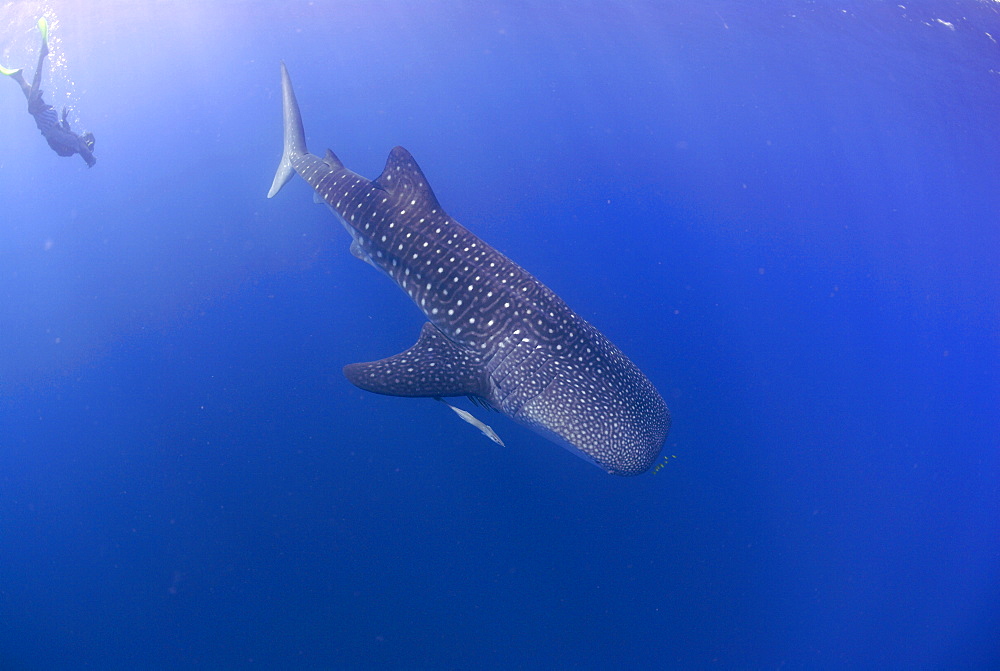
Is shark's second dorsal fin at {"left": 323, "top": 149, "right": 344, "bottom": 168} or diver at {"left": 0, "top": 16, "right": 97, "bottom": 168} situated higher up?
shark's second dorsal fin at {"left": 323, "top": 149, "right": 344, "bottom": 168}

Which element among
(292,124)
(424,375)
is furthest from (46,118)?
(424,375)

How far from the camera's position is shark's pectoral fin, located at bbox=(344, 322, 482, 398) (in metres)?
4.55

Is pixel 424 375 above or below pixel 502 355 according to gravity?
below

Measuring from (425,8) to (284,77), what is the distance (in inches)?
638

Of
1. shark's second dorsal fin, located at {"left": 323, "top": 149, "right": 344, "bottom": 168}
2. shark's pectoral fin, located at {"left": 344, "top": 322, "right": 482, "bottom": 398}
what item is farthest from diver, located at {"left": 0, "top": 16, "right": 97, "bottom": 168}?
shark's pectoral fin, located at {"left": 344, "top": 322, "right": 482, "bottom": 398}

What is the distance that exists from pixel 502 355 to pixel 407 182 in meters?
2.46

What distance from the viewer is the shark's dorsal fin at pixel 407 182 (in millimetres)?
5230

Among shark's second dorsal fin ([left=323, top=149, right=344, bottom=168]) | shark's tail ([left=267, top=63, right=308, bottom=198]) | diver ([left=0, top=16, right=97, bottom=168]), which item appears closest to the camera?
shark's second dorsal fin ([left=323, top=149, right=344, bottom=168])

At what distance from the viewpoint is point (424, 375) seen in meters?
4.55

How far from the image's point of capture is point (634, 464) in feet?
13.4

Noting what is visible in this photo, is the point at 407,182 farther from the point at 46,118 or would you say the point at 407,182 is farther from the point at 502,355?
the point at 46,118

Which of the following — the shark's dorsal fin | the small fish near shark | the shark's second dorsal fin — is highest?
the shark's dorsal fin

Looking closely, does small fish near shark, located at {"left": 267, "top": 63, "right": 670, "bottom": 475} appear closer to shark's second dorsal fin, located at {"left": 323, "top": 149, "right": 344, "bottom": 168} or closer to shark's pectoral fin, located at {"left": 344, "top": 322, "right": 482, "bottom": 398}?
shark's pectoral fin, located at {"left": 344, "top": 322, "right": 482, "bottom": 398}

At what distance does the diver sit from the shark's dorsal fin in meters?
7.59
